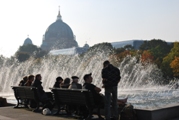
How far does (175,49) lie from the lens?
63.8 metres

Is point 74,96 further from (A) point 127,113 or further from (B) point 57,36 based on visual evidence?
(B) point 57,36

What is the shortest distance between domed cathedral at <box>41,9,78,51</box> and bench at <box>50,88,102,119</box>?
6614 inches

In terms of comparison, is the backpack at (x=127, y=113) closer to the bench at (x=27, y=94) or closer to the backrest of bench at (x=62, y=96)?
the backrest of bench at (x=62, y=96)

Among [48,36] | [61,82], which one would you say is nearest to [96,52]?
[61,82]

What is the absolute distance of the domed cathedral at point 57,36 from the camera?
587 ft

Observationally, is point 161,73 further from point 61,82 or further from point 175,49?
point 61,82

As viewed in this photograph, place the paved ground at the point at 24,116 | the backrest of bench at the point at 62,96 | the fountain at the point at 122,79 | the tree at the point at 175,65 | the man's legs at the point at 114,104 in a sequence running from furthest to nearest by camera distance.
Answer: the tree at the point at 175,65
the fountain at the point at 122,79
the backrest of bench at the point at 62,96
the paved ground at the point at 24,116
the man's legs at the point at 114,104

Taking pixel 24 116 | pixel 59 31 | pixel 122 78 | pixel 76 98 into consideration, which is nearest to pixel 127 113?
pixel 76 98

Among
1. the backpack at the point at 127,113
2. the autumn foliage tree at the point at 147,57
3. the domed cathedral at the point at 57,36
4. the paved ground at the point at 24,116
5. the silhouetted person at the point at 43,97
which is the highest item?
the domed cathedral at the point at 57,36

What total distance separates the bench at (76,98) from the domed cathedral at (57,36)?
168 metres

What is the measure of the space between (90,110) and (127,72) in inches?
1513

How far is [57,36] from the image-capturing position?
178m

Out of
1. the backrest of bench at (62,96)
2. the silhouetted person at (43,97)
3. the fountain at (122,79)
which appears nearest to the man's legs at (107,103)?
the backrest of bench at (62,96)

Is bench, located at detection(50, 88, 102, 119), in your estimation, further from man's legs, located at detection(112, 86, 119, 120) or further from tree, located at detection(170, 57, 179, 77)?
tree, located at detection(170, 57, 179, 77)
